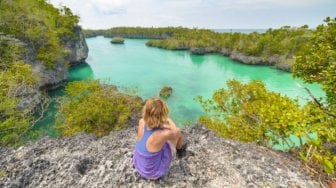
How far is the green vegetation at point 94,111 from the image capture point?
1286 cm

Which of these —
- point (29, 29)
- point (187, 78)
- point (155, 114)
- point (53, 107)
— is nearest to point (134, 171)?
point (155, 114)

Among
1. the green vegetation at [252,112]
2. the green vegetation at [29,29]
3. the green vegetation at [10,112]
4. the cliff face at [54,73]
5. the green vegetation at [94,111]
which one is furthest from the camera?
the cliff face at [54,73]

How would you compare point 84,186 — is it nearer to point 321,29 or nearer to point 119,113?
point 321,29

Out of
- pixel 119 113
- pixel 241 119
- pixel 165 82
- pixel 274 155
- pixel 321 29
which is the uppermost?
pixel 321 29

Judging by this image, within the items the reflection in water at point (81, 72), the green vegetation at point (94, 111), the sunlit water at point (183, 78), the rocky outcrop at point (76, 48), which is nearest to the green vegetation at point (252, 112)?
the green vegetation at point (94, 111)

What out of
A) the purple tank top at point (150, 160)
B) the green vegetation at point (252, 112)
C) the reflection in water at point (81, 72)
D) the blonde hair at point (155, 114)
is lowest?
the reflection in water at point (81, 72)

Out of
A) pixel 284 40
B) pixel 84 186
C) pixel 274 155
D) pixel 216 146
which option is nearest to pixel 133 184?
pixel 84 186

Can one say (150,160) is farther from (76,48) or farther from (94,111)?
(76,48)

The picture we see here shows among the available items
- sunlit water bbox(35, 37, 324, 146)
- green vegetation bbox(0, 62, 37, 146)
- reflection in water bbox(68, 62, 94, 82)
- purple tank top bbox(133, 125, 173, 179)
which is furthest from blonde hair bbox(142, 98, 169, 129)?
reflection in water bbox(68, 62, 94, 82)

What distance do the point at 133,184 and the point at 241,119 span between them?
6547mm

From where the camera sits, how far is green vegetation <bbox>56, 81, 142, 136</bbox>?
42.2ft

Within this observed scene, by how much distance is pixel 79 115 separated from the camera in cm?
1295

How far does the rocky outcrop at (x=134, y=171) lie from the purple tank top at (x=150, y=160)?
0.19m

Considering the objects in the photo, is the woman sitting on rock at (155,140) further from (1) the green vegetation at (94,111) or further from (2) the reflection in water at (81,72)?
(2) the reflection in water at (81,72)
